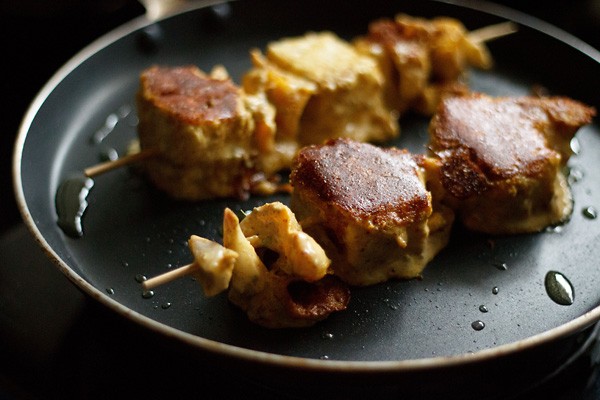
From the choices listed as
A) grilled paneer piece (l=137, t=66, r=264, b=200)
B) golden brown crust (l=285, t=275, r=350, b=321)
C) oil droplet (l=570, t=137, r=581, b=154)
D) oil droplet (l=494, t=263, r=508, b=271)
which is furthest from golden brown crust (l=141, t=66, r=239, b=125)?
oil droplet (l=570, t=137, r=581, b=154)

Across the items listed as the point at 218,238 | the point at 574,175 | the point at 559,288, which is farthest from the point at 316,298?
the point at 574,175

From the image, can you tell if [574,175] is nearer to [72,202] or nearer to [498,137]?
[498,137]

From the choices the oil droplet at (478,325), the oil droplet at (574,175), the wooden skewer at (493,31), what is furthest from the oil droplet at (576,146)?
the oil droplet at (478,325)

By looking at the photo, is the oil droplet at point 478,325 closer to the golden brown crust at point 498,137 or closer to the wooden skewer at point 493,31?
the golden brown crust at point 498,137

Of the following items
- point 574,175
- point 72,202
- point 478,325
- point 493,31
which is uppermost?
point 493,31

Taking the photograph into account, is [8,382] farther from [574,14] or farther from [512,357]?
[574,14]

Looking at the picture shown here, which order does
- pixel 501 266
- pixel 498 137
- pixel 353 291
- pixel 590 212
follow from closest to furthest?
1. pixel 353 291
2. pixel 501 266
3. pixel 498 137
4. pixel 590 212

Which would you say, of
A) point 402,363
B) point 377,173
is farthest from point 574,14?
point 402,363
